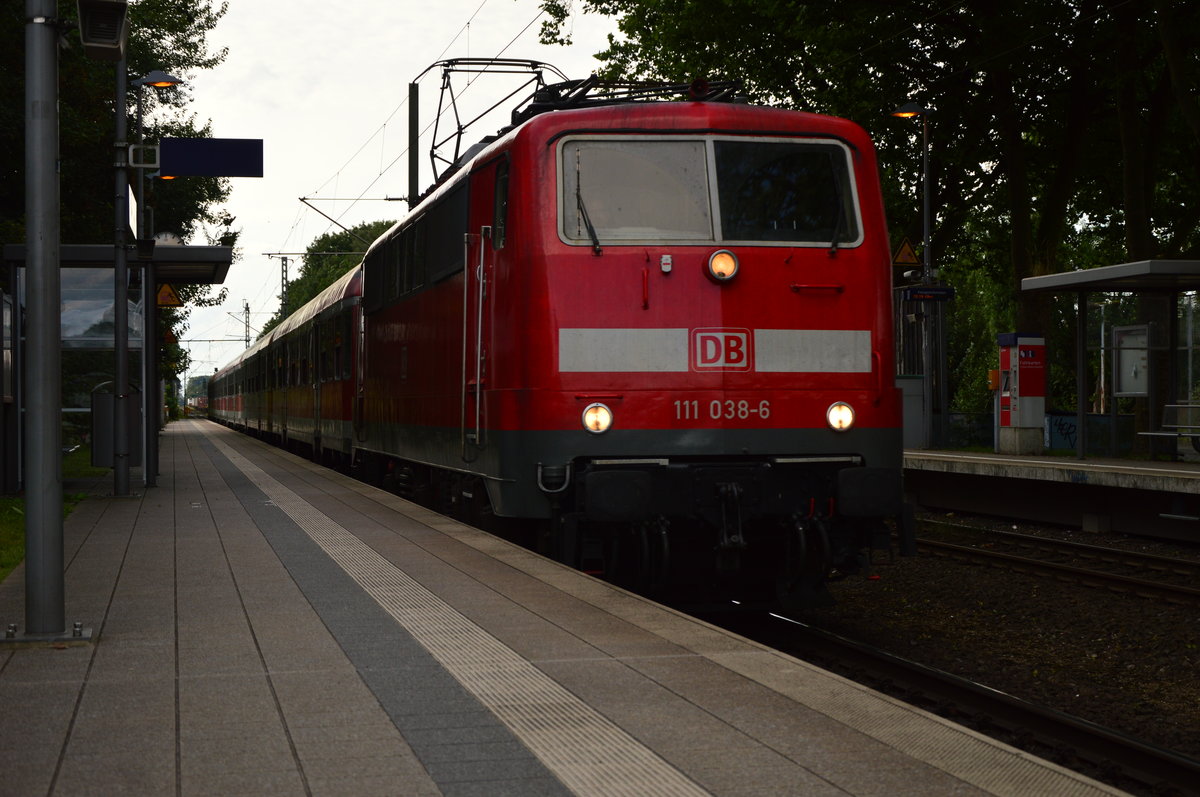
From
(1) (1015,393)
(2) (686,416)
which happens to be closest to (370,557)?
(2) (686,416)

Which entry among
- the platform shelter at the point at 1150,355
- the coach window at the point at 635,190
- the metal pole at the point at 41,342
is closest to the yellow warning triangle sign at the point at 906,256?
the platform shelter at the point at 1150,355

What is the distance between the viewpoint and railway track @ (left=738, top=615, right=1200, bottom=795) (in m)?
5.99

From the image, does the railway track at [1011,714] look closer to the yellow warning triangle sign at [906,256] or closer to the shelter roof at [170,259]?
the shelter roof at [170,259]

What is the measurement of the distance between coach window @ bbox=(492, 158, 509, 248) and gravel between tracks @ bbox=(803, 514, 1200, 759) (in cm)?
336

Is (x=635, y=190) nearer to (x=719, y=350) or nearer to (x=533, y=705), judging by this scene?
(x=719, y=350)

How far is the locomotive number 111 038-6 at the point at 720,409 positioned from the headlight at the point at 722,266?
0.74 meters

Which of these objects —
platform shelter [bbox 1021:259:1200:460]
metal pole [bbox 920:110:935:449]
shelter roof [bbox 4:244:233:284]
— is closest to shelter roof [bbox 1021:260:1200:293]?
platform shelter [bbox 1021:259:1200:460]

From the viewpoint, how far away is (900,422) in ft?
29.0

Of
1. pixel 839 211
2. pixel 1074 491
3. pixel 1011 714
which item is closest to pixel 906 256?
pixel 1074 491

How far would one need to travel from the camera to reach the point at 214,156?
13.8 metres

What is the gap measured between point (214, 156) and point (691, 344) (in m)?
7.18

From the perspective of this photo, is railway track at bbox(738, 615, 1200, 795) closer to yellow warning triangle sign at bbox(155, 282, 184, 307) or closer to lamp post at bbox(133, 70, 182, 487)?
lamp post at bbox(133, 70, 182, 487)

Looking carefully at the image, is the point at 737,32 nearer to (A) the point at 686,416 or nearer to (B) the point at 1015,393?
(B) the point at 1015,393

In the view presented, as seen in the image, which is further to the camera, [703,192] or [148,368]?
[148,368]
